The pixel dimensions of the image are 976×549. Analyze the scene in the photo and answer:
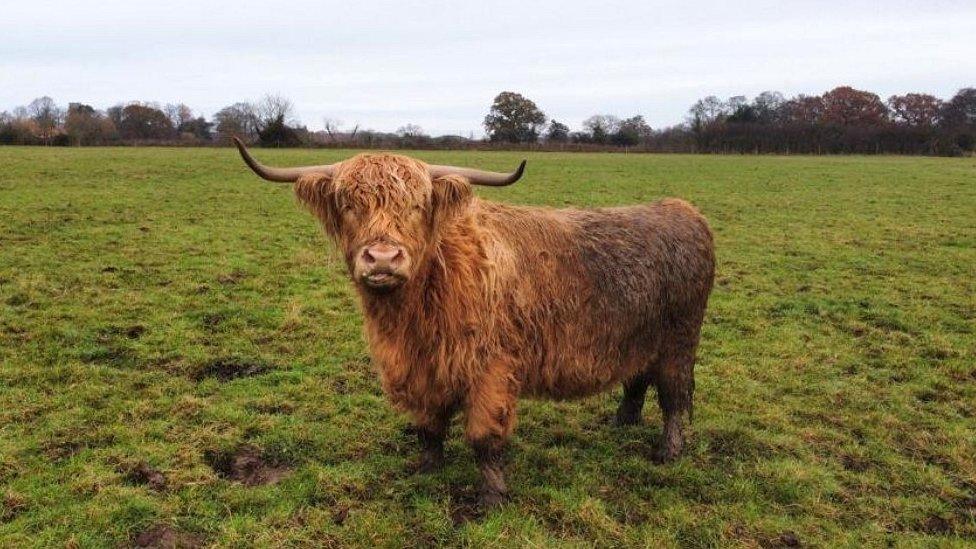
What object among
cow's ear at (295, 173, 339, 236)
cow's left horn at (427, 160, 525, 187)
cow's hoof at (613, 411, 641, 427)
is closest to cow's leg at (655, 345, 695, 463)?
cow's hoof at (613, 411, 641, 427)

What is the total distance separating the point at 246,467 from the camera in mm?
4535

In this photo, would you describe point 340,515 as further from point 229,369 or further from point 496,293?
point 229,369

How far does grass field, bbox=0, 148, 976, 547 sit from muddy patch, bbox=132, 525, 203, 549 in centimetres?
2

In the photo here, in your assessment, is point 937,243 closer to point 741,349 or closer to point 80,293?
point 741,349

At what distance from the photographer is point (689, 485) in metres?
4.52

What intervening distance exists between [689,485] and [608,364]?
38.2 inches

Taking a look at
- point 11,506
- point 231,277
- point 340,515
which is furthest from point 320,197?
point 231,277

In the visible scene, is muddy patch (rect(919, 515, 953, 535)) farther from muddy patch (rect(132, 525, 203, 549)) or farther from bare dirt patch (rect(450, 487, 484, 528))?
muddy patch (rect(132, 525, 203, 549))

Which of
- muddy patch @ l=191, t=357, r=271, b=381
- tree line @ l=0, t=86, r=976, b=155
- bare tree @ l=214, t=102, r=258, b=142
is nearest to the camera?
muddy patch @ l=191, t=357, r=271, b=381

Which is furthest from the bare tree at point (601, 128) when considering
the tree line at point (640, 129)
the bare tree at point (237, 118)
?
the bare tree at point (237, 118)

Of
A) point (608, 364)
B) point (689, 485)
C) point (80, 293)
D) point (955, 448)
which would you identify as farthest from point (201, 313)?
point (955, 448)

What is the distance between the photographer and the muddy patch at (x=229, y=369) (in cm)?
602

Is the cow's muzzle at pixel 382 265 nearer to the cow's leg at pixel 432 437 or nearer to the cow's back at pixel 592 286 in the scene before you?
the cow's back at pixel 592 286

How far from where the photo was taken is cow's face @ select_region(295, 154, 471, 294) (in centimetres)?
339
